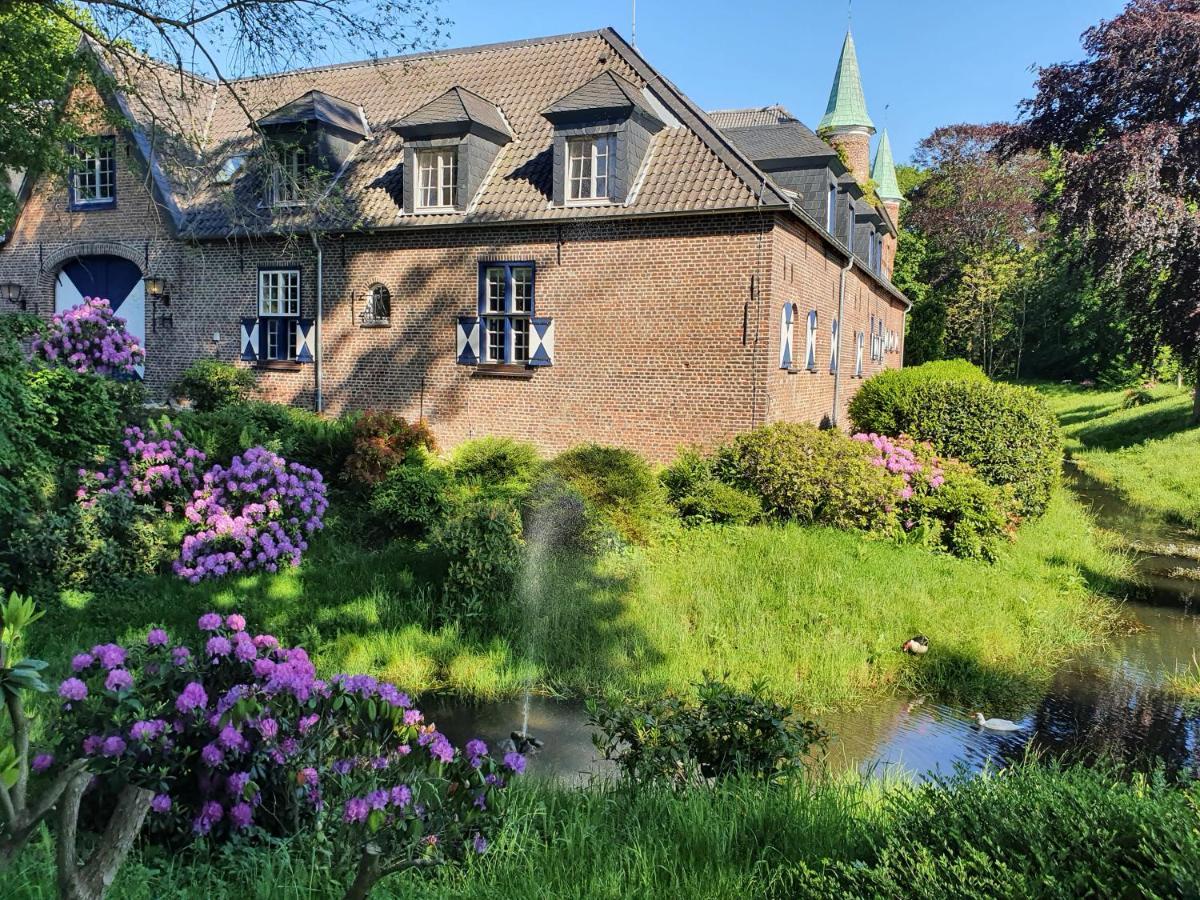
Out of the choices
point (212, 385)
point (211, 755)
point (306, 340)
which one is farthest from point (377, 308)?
point (211, 755)

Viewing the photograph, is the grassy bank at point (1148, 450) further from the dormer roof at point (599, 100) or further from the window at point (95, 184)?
the window at point (95, 184)

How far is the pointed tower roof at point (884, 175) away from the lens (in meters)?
39.4

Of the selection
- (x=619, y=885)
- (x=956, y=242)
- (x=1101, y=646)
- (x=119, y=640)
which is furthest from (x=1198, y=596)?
(x=956, y=242)

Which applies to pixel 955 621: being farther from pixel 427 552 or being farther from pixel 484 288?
pixel 484 288

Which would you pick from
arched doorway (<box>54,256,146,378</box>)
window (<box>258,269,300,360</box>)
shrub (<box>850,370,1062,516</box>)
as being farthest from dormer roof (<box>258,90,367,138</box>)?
shrub (<box>850,370,1062,516</box>)

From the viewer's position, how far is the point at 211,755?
3.45 m

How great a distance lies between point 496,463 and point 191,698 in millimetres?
8210

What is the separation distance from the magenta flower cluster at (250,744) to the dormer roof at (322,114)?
13.6 metres

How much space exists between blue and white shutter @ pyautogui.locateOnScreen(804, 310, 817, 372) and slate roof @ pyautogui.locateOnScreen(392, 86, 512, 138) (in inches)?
252

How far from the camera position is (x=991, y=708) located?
736cm

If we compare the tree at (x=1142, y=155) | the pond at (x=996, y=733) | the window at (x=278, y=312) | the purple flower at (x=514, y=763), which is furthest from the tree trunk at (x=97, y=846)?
the tree at (x=1142, y=155)

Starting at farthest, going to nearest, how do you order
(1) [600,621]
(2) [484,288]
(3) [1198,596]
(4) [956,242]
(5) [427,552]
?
(4) [956,242] → (2) [484,288] → (3) [1198,596] → (5) [427,552] → (1) [600,621]

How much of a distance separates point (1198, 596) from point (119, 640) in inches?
465

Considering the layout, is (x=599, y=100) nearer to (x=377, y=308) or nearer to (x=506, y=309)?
(x=506, y=309)
